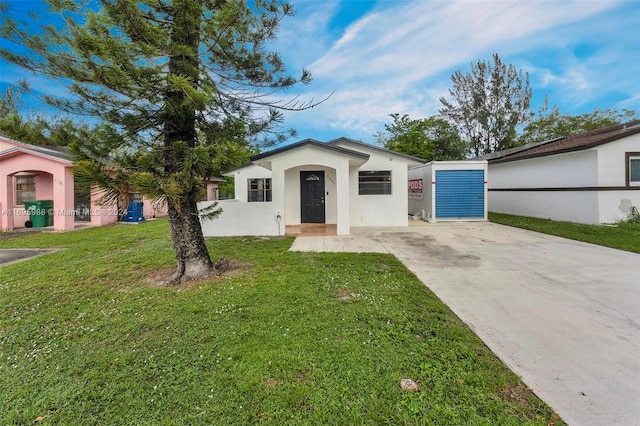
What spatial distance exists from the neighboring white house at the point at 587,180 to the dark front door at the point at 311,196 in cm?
994

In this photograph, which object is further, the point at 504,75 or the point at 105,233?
the point at 504,75

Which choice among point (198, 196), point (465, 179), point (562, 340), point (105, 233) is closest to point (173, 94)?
point (198, 196)

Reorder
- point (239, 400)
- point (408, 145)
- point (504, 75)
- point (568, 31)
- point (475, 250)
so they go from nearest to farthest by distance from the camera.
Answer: point (239, 400), point (475, 250), point (568, 31), point (408, 145), point (504, 75)

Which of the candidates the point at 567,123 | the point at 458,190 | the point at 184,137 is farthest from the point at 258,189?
the point at 567,123

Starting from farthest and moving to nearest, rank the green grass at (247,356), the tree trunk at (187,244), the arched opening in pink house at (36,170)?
the arched opening in pink house at (36,170) → the tree trunk at (187,244) → the green grass at (247,356)

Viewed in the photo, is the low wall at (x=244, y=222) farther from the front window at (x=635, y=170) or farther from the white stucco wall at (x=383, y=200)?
the front window at (x=635, y=170)

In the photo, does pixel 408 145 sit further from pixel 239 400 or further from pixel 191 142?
pixel 239 400

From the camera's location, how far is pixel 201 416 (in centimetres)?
191

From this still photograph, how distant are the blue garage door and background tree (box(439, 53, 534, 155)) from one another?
20908 mm

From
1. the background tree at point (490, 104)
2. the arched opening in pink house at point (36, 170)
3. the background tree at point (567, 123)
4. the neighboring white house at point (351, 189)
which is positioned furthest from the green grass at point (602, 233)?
the background tree at point (567, 123)

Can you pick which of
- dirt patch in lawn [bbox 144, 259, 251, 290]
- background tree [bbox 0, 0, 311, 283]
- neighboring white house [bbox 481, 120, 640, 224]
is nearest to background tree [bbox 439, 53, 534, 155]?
neighboring white house [bbox 481, 120, 640, 224]

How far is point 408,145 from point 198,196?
22647mm

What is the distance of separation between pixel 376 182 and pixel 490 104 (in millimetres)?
26011

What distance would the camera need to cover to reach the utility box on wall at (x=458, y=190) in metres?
12.6
